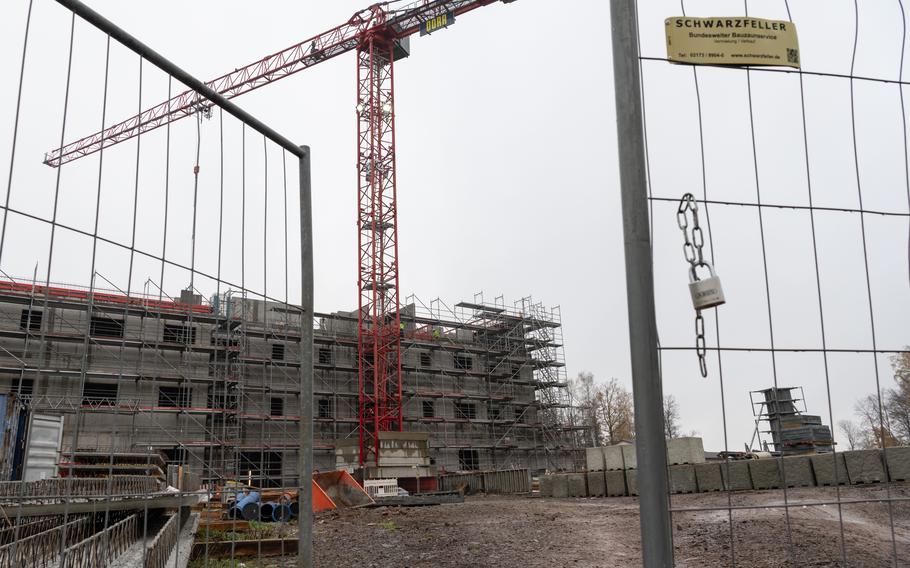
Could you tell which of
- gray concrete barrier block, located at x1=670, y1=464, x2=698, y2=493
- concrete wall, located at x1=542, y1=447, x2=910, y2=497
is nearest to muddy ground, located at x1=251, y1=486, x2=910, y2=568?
concrete wall, located at x1=542, y1=447, x2=910, y2=497

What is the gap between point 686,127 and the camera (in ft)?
8.45

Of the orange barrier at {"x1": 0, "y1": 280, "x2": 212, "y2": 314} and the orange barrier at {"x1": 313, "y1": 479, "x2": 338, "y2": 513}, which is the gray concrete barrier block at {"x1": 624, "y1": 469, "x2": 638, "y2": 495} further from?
the orange barrier at {"x1": 0, "y1": 280, "x2": 212, "y2": 314}

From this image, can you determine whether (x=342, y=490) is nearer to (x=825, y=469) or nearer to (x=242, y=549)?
(x=242, y=549)

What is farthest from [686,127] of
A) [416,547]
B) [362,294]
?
[362,294]

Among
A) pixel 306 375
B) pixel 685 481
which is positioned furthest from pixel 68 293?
pixel 685 481

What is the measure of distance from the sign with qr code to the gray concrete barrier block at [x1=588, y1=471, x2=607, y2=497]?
17586 mm

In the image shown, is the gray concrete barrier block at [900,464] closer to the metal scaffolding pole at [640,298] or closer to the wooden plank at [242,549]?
the wooden plank at [242,549]

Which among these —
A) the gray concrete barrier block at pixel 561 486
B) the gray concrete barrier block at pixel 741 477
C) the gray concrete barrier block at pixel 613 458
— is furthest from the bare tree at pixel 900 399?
the gray concrete barrier block at pixel 561 486

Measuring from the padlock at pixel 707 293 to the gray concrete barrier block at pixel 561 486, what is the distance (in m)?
18.8

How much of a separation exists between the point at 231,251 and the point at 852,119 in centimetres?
297

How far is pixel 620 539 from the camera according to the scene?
8844 mm

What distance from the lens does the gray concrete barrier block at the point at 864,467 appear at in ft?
39.5

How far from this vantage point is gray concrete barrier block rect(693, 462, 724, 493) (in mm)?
15027

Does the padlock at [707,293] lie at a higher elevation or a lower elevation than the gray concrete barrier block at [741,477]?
higher
